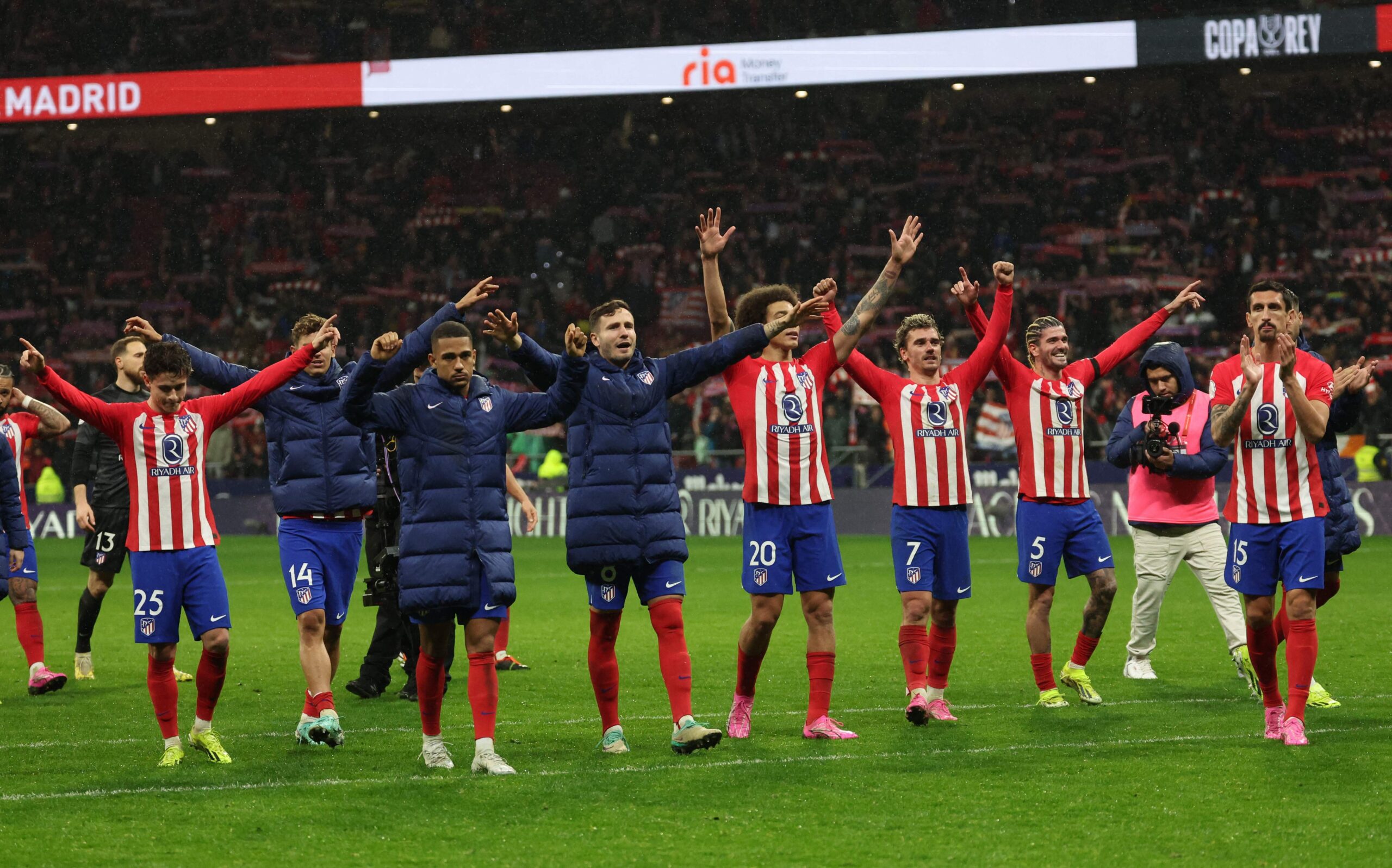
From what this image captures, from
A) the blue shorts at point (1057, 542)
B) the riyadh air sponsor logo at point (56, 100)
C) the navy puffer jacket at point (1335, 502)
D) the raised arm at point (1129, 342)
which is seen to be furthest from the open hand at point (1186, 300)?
the riyadh air sponsor logo at point (56, 100)

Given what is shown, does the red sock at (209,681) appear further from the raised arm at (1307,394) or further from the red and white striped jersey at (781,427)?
the raised arm at (1307,394)

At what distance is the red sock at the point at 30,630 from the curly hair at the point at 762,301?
5.33 m

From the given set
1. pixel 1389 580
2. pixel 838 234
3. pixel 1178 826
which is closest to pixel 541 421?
pixel 1178 826

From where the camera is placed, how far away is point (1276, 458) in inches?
281

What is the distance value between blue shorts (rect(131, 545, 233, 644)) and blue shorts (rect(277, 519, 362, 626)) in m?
0.65

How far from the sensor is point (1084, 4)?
2872 centimetres

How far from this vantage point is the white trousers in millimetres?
9500

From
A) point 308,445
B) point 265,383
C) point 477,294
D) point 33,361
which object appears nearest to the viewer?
point 33,361

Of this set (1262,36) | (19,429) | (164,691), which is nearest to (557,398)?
(164,691)

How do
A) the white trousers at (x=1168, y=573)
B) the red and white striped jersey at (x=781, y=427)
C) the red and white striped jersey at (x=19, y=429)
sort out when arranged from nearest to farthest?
the red and white striped jersey at (x=781, y=427)
the white trousers at (x=1168, y=573)
the red and white striped jersey at (x=19, y=429)

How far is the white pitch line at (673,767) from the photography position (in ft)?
21.3

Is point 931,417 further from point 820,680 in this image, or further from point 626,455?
point 626,455

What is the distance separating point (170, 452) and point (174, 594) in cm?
68

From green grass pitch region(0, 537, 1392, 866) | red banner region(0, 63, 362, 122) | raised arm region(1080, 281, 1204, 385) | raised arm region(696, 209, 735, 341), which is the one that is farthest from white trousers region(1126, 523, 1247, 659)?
red banner region(0, 63, 362, 122)
